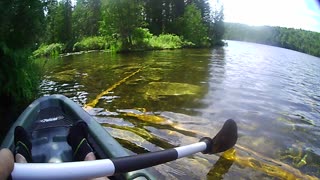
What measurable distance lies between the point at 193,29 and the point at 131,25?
53.2 feet

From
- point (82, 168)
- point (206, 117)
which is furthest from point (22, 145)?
point (206, 117)

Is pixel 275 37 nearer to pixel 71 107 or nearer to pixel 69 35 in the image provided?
pixel 69 35

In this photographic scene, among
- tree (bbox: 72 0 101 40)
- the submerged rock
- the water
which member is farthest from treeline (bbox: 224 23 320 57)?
the submerged rock

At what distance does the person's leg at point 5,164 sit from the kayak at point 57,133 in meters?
0.99

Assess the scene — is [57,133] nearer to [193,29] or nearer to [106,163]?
[106,163]

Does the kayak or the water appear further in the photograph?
the water

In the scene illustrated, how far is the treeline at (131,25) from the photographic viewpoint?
2848 centimetres

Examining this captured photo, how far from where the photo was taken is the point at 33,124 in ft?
14.2

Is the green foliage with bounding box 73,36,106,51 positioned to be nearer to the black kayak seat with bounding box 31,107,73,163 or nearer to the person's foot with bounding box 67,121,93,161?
the black kayak seat with bounding box 31,107,73,163

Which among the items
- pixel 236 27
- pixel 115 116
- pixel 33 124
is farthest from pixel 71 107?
pixel 236 27

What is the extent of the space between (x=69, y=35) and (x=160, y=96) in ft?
113

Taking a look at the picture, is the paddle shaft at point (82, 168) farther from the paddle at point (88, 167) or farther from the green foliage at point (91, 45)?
the green foliage at point (91, 45)

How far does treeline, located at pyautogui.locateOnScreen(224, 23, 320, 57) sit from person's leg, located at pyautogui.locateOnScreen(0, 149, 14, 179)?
80.9m

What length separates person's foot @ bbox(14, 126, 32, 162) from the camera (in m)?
2.99
